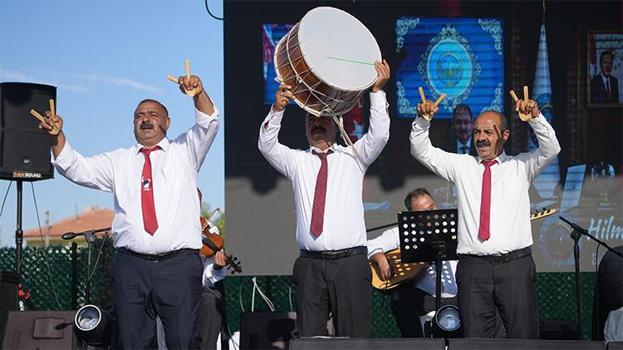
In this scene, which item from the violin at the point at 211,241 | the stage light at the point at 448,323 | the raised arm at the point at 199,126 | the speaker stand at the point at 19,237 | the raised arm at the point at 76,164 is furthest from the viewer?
the speaker stand at the point at 19,237

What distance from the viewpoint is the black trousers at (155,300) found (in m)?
6.29

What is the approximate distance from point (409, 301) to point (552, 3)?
9.95 feet

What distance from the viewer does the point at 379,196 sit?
Result: 29.7 feet

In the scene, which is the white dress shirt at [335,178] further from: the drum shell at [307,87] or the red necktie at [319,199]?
the drum shell at [307,87]

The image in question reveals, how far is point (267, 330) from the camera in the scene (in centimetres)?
764

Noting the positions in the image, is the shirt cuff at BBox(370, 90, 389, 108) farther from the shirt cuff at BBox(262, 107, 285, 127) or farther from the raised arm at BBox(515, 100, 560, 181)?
the raised arm at BBox(515, 100, 560, 181)

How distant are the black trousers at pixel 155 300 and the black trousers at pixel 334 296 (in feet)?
2.33

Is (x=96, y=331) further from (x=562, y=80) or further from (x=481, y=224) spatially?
(x=562, y=80)

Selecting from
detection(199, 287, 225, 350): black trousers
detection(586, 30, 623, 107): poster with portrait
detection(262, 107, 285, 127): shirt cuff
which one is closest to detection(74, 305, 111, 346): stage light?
detection(199, 287, 225, 350): black trousers

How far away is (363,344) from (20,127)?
448 centimetres

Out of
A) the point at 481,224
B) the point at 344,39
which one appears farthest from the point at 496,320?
the point at 344,39

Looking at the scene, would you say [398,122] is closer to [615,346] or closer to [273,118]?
[273,118]

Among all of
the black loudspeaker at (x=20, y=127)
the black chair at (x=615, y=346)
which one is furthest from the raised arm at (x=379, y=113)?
the black loudspeaker at (x=20, y=127)

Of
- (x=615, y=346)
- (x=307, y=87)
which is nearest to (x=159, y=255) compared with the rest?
(x=307, y=87)
